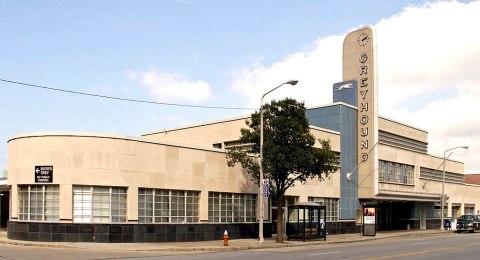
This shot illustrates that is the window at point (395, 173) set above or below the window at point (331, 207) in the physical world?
above

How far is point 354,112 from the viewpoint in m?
51.0

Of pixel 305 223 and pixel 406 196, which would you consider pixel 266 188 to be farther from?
pixel 406 196

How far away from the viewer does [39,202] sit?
3133 centimetres

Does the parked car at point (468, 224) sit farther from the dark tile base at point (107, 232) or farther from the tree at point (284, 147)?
the dark tile base at point (107, 232)

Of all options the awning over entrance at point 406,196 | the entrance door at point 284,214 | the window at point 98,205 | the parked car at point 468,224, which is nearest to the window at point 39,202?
the window at point 98,205

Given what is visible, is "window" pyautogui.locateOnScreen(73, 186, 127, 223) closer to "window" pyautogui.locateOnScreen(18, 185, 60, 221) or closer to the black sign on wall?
"window" pyautogui.locateOnScreen(18, 185, 60, 221)

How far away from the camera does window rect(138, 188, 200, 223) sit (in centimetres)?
3303

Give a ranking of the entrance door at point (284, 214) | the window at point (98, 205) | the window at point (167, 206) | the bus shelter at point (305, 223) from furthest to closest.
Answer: the entrance door at point (284, 214) < the bus shelter at point (305, 223) < the window at point (167, 206) < the window at point (98, 205)

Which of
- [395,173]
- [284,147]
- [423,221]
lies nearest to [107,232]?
[284,147]

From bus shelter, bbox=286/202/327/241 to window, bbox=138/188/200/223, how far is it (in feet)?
22.5

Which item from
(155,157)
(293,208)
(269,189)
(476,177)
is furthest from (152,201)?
(476,177)

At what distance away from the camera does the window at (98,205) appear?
30828 millimetres

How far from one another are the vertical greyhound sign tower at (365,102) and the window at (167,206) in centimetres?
2023

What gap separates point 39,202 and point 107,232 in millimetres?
4169
